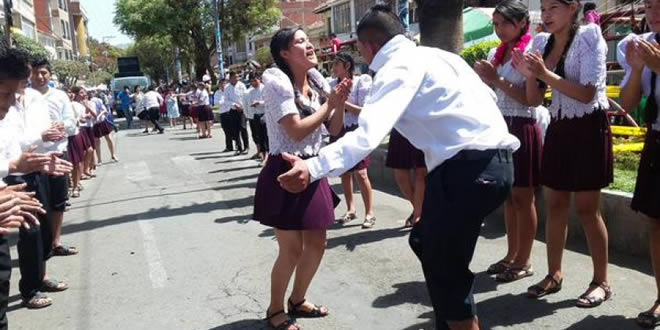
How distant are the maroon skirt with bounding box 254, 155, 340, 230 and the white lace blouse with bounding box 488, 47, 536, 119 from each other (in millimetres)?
1536

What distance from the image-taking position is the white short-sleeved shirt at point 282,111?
3.67 m

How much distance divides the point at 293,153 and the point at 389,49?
122 cm

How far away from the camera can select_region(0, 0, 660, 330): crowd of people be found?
2.73 m

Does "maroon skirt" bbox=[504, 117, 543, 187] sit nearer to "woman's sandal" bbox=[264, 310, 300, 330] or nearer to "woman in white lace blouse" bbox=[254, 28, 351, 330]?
"woman in white lace blouse" bbox=[254, 28, 351, 330]

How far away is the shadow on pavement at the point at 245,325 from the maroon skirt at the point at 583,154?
2.16m

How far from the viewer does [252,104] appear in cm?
1155

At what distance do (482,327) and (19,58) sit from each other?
3.33 metres

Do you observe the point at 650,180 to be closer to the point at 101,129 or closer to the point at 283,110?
the point at 283,110

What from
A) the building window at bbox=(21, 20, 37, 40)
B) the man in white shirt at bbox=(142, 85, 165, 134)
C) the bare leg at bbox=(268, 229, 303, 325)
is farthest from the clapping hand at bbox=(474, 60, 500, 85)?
the building window at bbox=(21, 20, 37, 40)

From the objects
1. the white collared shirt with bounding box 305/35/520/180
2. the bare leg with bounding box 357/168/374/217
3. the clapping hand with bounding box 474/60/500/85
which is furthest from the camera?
the bare leg with bounding box 357/168/374/217

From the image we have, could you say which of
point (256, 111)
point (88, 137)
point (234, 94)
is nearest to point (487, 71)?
point (256, 111)

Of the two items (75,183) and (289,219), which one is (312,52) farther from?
(75,183)

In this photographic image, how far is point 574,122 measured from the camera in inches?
153

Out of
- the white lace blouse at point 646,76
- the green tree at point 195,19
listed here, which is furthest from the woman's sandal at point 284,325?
the green tree at point 195,19
